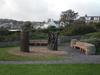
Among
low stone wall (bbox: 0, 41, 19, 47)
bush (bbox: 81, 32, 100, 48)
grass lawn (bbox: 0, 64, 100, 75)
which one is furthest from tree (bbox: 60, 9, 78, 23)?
grass lawn (bbox: 0, 64, 100, 75)

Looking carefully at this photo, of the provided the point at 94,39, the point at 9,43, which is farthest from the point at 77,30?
the point at 94,39

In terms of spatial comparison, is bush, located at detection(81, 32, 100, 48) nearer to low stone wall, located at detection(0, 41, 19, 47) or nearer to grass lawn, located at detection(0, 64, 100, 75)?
low stone wall, located at detection(0, 41, 19, 47)

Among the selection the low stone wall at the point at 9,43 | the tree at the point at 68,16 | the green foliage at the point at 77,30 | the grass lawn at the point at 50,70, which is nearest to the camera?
the grass lawn at the point at 50,70

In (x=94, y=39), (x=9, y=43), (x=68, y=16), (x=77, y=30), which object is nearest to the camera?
(x=94, y=39)

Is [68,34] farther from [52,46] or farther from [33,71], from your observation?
[33,71]

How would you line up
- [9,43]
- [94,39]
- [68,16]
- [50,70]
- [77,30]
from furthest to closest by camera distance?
[68,16] → [77,30] → [9,43] → [94,39] → [50,70]

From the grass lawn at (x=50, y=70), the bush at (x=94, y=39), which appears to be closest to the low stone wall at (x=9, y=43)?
the bush at (x=94, y=39)

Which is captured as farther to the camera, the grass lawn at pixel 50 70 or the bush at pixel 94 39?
the bush at pixel 94 39

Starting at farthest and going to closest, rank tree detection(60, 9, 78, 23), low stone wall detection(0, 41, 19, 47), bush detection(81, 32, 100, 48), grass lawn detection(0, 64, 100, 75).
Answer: tree detection(60, 9, 78, 23) → low stone wall detection(0, 41, 19, 47) → bush detection(81, 32, 100, 48) → grass lawn detection(0, 64, 100, 75)

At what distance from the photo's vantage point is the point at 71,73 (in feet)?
41.9

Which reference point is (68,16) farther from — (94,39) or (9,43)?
(94,39)

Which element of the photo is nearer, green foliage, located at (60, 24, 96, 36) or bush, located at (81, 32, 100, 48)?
bush, located at (81, 32, 100, 48)

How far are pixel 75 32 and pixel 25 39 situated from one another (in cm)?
2241

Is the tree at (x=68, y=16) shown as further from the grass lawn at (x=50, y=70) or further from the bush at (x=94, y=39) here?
the grass lawn at (x=50, y=70)
